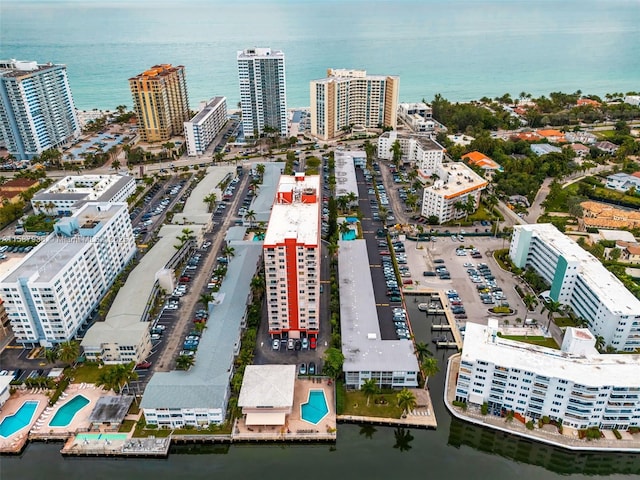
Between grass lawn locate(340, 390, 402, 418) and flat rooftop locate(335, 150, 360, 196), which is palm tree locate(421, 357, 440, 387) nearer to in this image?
grass lawn locate(340, 390, 402, 418)

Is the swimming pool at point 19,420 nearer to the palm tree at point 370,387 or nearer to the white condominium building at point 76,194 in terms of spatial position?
the palm tree at point 370,387

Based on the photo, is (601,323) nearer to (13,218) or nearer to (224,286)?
(224,286)

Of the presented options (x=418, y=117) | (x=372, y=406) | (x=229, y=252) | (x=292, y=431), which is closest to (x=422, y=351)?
(x=372, y=406)

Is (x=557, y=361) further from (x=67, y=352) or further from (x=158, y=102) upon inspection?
(x=158, y=102)

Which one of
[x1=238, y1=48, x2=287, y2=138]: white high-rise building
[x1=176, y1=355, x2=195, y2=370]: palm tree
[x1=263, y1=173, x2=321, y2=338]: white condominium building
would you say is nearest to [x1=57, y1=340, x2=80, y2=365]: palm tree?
[x1=176, y1=355, x2=195, y2=370]: palm tree

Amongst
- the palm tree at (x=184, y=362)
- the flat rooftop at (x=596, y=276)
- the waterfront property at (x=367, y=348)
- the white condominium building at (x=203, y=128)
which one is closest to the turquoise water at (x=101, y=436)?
the palm tree at (x=184, y=362)
